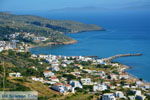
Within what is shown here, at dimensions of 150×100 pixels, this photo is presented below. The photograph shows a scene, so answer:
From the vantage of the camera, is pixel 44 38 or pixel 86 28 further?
pixel 86 28

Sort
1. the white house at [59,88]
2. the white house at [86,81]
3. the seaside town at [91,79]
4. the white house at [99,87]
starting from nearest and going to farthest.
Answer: the white house at [59,88] → the seaside town at [91,79] → the white house at [99,87] → the white house at [86,81]

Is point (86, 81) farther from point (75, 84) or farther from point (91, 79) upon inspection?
point (75, 84)

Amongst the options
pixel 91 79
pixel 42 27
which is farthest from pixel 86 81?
pixel 42 27

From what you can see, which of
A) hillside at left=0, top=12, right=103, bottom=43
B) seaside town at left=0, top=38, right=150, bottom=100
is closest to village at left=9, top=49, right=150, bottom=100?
seaside town at left=0, top=38, right=150, bottom=100

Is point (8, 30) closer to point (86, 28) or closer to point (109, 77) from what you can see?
point (86, 28)

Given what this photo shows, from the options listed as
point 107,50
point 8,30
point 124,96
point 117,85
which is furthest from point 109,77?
point 8,30

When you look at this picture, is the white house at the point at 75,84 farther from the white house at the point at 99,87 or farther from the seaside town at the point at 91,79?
the white house at the point at 99,87

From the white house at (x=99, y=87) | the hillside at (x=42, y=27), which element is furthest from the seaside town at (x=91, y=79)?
the hillside at (x=42, y=27)
